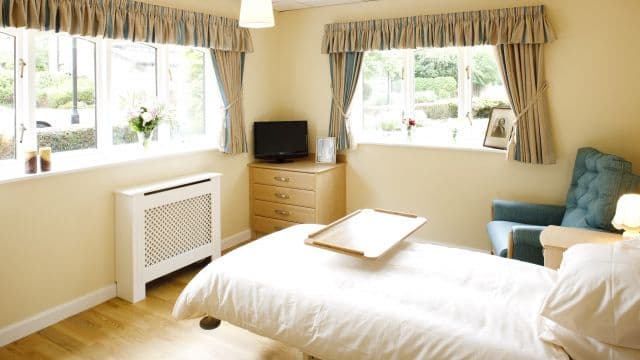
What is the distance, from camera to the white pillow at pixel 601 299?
5.23 ft

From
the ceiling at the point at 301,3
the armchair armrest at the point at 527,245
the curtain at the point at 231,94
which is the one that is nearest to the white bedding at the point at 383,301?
the armchair armrest at the point at 527,245

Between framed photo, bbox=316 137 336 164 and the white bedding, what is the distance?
2.05 metres

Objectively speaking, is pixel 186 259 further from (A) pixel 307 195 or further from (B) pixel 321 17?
(B) pixel 321 17

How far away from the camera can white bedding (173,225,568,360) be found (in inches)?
71.8

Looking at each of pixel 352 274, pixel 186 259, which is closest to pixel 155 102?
pixel 186 259

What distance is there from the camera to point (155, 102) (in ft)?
12.3

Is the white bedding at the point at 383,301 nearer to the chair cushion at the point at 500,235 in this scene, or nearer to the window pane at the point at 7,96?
the chair cushion at the point at 500,235

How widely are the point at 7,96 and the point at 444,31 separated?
3300 mm

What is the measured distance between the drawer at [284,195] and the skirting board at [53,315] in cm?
169

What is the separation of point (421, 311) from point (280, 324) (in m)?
0.65

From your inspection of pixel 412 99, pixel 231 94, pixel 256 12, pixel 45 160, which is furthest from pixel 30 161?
pixel 412 99

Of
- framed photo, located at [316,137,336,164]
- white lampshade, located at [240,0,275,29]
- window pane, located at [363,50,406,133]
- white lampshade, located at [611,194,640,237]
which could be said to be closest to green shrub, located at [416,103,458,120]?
window pane, located at [363,50,406,133]

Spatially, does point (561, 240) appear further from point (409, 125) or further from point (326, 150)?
point (326, 150)

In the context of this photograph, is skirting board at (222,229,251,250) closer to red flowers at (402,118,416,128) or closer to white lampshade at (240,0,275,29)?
red flowers at (402,118,416,128)
